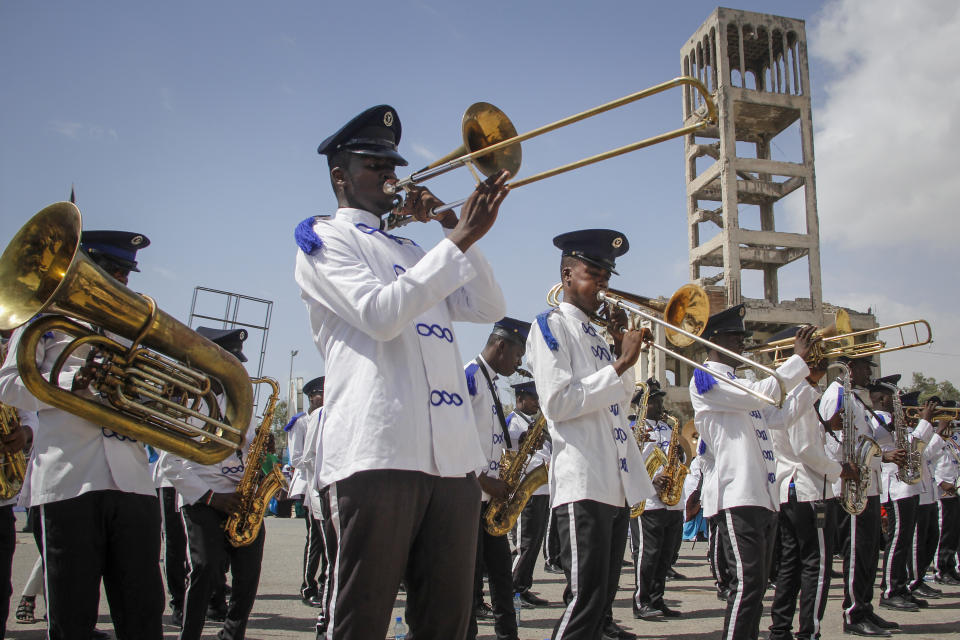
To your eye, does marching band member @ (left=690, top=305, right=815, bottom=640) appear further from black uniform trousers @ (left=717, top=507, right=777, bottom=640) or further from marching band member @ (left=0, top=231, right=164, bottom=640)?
marching band member @ (left=0, top=231, right=164, bottom=640)

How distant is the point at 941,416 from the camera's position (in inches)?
471

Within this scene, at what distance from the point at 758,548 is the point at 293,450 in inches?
270

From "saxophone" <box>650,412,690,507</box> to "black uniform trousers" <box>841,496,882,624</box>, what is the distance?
2414mm

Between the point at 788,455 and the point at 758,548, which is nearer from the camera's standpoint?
the point at 758,548

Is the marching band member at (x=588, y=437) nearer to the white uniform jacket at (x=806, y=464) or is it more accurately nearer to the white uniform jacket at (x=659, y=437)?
the white uniform jacket at (x=806, y=464)

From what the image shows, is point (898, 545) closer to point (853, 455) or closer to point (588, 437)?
point (853, 455)

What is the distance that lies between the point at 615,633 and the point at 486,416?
2.38 metres

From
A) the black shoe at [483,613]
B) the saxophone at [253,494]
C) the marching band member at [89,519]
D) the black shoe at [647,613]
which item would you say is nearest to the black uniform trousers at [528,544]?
the black shoe at [483,613]

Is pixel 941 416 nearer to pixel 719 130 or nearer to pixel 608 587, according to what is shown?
pixel 608 587

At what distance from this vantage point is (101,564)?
13.3ft

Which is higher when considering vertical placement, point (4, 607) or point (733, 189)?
point (733, 189)

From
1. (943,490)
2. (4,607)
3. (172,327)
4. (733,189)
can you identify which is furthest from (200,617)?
(733,189)

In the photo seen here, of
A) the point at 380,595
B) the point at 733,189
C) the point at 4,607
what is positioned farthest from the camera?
the point at 733,189

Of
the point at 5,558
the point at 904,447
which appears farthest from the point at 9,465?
the point at 904,447
